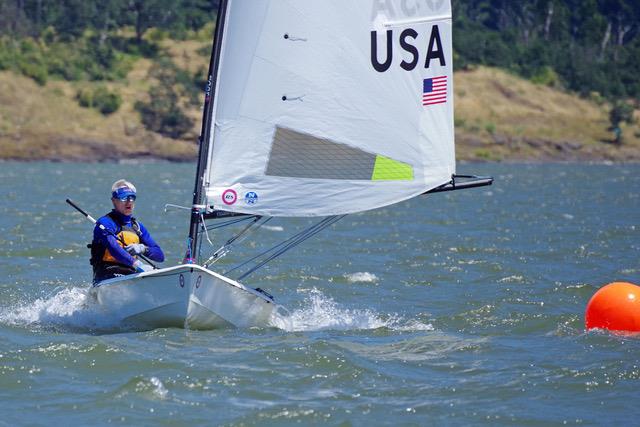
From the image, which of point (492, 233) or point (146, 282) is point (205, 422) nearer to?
point (146, 282)

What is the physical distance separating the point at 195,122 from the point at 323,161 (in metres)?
57.7

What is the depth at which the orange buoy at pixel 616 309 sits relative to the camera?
11883mm

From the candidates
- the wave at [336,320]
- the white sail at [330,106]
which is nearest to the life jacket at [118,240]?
the white sail at [330,106]

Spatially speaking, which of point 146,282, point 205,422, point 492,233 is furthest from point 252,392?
point 492,233

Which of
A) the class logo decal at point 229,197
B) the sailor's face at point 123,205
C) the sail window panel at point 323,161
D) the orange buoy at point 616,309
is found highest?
the sail window panel at point 323,161

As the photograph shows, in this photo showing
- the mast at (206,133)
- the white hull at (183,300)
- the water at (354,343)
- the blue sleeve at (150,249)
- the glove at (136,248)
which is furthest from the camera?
the blue sleeve at (150,249)

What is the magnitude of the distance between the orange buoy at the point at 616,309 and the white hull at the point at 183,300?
3.04 meters

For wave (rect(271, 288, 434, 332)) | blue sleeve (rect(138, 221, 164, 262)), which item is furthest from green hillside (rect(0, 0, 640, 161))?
blue sleeve (rect(138, 221, 164, 262))

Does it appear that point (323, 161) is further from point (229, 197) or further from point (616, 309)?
point (616, 309)

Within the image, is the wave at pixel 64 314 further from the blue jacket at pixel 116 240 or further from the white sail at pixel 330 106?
the white sail at pixel 330 106

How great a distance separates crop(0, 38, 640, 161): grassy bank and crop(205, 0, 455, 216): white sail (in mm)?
51948

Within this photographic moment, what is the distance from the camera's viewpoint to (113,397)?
9.07 meters

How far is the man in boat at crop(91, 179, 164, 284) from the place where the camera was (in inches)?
454

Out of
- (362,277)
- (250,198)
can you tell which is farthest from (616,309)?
(362,277)
